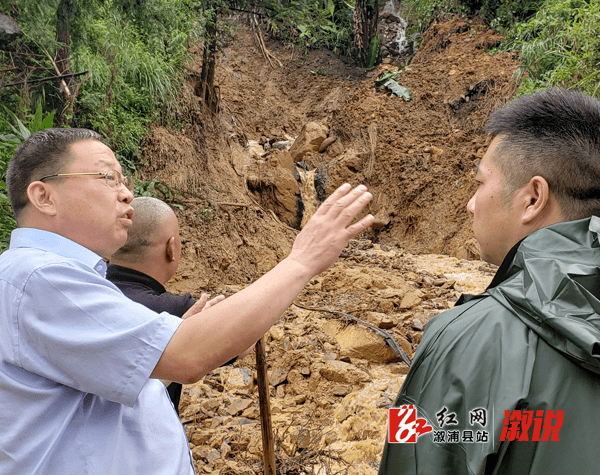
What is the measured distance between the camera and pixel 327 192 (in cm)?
Result: 1142

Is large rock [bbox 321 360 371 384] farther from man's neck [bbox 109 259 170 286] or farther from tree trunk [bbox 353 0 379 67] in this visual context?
tree trunk [bbox 353 0 379 67]

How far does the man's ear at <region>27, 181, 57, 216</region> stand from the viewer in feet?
4.19

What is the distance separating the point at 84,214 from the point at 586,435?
141 cm

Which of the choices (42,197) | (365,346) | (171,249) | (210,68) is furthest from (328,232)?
(210,68)

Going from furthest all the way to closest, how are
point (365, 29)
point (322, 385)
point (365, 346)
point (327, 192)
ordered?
point (365, 29) < point (327, 192) < point (365, 346) < point (322, 385)

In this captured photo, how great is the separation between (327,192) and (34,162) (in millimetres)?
10242

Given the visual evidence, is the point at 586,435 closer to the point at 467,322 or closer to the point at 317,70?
the point at 467,322

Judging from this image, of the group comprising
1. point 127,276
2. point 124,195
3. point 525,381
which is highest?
point 124,195

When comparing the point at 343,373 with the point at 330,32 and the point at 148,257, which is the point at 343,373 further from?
the point at 330,32

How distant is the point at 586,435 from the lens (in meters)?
0.94

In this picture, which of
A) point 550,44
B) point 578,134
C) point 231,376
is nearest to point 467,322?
point 578,134

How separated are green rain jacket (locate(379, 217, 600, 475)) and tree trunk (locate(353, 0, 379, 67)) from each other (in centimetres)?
1629

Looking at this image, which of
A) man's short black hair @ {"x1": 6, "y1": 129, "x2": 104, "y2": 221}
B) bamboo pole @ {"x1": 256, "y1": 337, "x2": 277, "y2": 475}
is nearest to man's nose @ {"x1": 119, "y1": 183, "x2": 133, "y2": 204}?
man's short black hair @ {"x1": 6, "y1": 129, "x2": 104, "y2": 221}

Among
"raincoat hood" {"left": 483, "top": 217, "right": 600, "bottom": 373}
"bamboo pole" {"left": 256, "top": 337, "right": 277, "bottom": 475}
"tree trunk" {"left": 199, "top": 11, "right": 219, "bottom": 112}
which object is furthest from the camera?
"tree trunk" {"left": 199, "top": 11, "right": 219, "bottom": 112}
